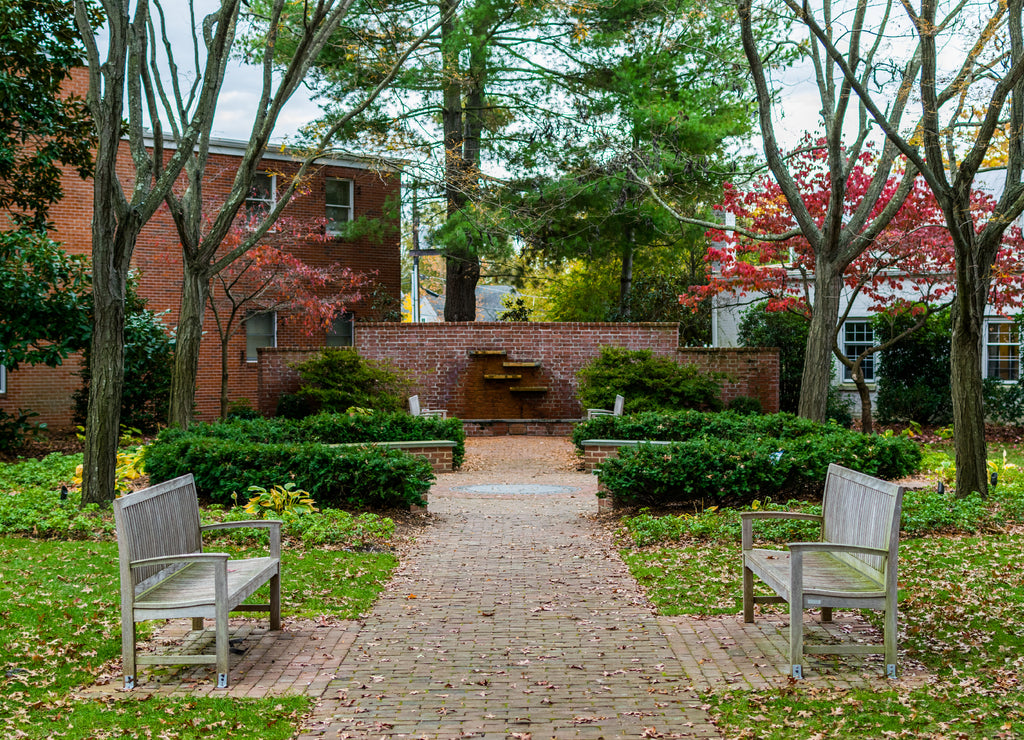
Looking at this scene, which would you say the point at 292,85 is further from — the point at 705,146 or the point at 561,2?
the point at 705,146

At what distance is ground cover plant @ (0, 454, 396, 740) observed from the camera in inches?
168

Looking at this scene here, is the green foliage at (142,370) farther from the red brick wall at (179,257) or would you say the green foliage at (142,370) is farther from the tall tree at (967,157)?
the tall tree at (967,157)

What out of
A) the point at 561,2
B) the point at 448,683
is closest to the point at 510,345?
the point at 561,2

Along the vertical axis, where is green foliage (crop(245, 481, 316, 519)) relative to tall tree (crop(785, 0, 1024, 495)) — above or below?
below

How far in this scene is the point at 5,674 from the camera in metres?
4.87

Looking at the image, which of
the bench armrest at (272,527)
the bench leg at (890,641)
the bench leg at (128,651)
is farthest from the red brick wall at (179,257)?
the bench leg at (890,641)

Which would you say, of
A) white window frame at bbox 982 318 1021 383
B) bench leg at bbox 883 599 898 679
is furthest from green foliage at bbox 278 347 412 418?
bench leg at bbox 883 599 898 679

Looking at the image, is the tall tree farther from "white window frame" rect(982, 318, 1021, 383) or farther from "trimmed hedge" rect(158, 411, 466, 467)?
"white window frame" rect(982, 318, 1021, 383)

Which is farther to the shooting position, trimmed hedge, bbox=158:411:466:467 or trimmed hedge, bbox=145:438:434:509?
trimmed hedge, bbox=158:411:466:467

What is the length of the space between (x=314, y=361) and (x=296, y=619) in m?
14.1

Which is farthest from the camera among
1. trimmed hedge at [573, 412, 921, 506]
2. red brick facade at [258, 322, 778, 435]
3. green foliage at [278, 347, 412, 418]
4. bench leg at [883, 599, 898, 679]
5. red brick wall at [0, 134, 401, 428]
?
red brick facade at [258, 322, 778, 435]

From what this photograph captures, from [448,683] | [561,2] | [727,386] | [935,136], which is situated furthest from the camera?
[727,386]

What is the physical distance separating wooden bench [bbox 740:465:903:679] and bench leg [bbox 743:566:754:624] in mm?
123

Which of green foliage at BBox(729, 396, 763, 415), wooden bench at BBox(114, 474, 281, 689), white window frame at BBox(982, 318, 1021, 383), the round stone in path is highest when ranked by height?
white window frame at BBox(982, 318, 1021, 383)
